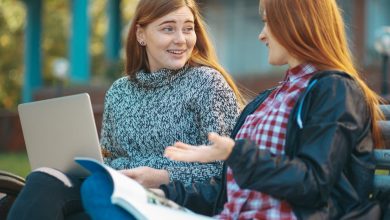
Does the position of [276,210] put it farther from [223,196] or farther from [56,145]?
[56,145]

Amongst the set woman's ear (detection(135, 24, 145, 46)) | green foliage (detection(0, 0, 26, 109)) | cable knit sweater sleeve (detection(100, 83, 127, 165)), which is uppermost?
woman's ear (detection(135, 24, 145, 46))

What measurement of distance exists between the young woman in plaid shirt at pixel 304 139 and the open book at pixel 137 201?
0.07 m

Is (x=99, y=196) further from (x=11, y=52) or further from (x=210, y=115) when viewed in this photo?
(x=11, y=52)

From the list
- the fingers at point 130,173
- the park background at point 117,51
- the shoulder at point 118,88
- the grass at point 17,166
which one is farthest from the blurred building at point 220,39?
the fingers at point 130,173

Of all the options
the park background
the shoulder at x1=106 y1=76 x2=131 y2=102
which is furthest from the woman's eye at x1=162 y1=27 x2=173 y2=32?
the park background

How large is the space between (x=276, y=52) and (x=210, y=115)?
71cm

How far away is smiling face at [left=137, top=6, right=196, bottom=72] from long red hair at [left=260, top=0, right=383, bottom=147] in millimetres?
900

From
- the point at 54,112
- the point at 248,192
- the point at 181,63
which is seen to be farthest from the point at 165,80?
the point at 248,192

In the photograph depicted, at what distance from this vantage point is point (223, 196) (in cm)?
292

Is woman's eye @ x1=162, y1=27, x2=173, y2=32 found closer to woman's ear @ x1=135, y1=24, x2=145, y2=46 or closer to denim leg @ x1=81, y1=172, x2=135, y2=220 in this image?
woman's ear @ x1=135, y1=24, x2=145, y2=46

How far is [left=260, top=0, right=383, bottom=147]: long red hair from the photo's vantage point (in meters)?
2.64

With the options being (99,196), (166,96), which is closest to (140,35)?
(166,96)

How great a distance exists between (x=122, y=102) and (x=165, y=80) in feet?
0.79

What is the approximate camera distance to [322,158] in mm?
2457
